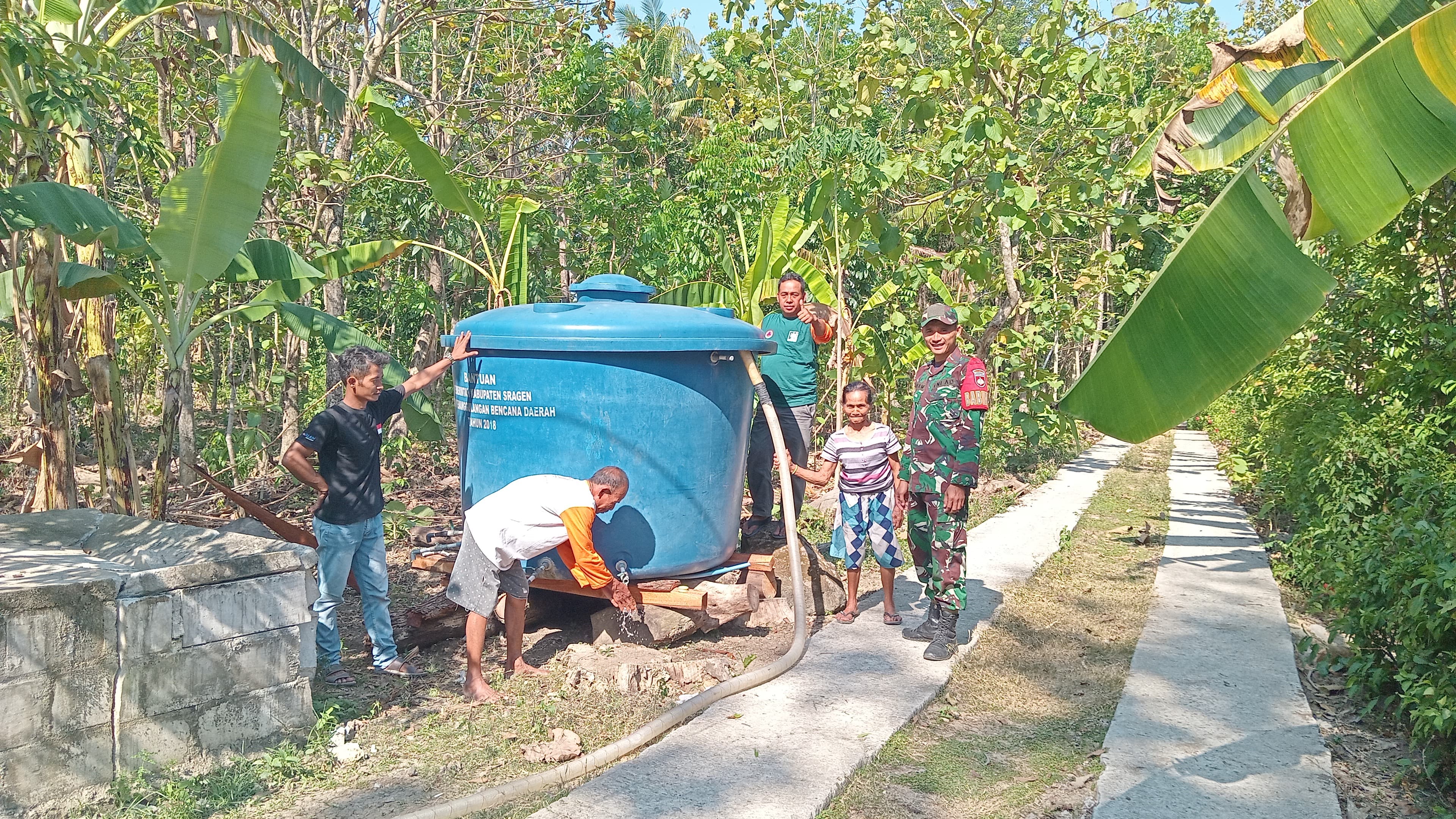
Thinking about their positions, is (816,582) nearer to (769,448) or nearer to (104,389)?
(769,448)

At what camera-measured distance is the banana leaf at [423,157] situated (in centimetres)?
577

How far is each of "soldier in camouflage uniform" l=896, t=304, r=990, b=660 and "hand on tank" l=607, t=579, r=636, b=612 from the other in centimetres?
144

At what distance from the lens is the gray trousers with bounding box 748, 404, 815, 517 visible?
6262mm

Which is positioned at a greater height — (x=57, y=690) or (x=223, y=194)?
(x=223, y=194)

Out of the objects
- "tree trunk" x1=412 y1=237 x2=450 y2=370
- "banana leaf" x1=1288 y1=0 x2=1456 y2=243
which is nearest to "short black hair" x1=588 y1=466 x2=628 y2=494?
"banana leaf" x1=1288 y1=0 x2=1456 y2=243

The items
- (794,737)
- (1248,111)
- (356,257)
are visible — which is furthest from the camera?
(356,257)

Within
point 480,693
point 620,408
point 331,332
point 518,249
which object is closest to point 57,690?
point 480,693

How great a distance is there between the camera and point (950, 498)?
16.2 ft

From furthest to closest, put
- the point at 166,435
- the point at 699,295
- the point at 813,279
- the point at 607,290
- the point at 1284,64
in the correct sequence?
→ 1. the point at 813,279
2. the point at 699,295
3. the point at 607,290
4. the point at 166,435
5. the point at 1284,64

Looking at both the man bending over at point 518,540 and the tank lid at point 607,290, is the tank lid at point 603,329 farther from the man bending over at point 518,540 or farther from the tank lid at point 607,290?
the man bending over at point 518,540

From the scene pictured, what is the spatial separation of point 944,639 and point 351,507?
283 cm

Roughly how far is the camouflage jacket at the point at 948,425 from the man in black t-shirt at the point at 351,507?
2555 millimetres

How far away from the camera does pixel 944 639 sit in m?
5.06

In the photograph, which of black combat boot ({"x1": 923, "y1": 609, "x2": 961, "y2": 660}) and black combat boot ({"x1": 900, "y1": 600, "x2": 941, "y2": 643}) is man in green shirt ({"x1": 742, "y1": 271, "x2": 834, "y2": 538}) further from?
black combat boot ({"x1": 923, "y1": 609, "x2": 961, "y2": 660})
